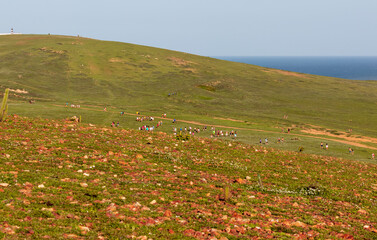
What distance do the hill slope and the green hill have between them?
0.34 meters

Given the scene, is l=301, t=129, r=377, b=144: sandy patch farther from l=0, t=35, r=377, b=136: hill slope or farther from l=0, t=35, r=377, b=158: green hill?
l=0, t=35, r=377, b=136: hill slope

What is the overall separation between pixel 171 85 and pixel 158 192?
118m

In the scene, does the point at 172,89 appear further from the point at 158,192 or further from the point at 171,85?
the point at 158,192

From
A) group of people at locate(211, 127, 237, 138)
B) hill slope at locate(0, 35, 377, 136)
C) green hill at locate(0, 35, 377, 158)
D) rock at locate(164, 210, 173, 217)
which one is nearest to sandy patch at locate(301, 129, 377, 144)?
green hill at locate(0, 35, 377, 158)

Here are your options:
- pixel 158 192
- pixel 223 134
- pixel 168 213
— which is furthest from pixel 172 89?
pixel 168 213

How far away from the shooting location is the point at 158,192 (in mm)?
15969

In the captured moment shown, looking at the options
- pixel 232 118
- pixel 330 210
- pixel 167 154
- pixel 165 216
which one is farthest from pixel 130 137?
pixel 232 118

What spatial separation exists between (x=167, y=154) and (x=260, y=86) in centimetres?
13307

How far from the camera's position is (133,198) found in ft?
48.1

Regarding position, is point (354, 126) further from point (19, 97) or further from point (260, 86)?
point (19, 97)

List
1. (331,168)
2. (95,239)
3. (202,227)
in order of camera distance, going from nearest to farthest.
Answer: (95,239)
(202,227)
(331,168)

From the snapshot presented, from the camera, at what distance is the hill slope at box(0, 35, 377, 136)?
102500 mm

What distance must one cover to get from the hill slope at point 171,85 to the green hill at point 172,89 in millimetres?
336

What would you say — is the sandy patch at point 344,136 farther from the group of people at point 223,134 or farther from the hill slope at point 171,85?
the group of people at point 223,134
